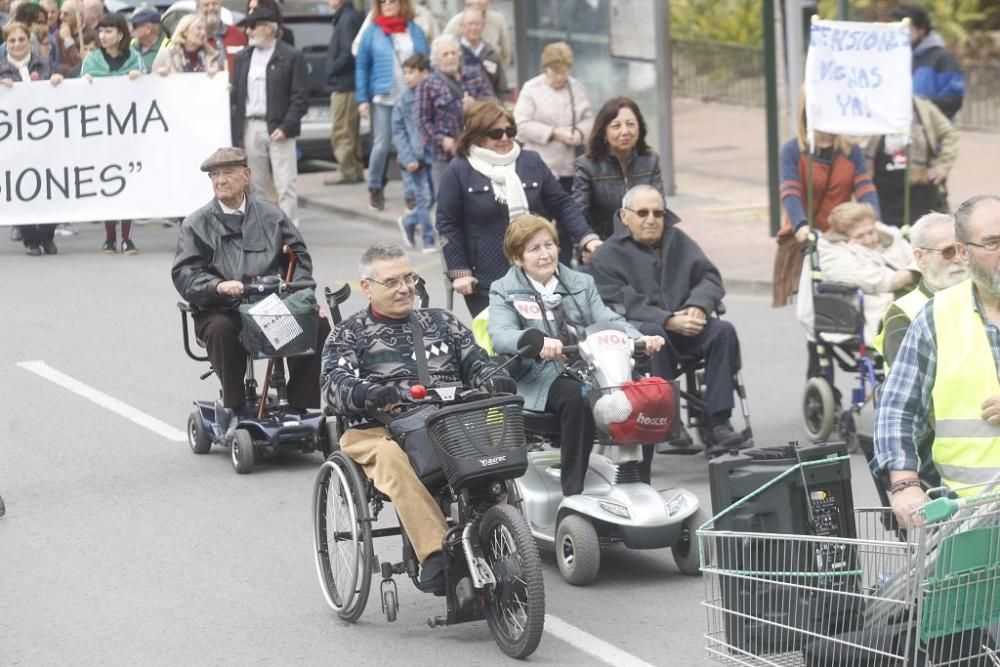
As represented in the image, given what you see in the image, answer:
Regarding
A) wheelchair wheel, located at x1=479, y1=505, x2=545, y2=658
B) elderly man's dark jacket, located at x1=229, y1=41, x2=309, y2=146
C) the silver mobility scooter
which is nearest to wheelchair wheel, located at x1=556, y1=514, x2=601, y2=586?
the silver mobility scooter

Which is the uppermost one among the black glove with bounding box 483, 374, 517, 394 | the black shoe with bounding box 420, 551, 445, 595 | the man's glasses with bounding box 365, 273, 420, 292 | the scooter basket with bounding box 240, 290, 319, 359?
the man's glasses with bounding box 365, 273, 420, 292

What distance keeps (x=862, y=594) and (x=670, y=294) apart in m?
5.11

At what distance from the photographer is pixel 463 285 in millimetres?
10219

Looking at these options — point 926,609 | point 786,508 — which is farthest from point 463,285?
point 926,609

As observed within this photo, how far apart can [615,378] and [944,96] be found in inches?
298

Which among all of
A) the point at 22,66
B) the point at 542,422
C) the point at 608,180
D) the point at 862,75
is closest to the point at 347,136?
the point at 22,66

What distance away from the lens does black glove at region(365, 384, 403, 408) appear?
719cm

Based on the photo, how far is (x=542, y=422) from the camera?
845 cm

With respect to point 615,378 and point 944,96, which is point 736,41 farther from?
point 615,378

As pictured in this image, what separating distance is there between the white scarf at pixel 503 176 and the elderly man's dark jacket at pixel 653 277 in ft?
2.58

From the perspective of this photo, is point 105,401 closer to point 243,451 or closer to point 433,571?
point 243,451

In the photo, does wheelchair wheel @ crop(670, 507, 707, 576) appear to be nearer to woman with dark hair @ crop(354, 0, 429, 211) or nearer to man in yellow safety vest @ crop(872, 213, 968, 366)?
man in yellow safety vest @ crop(872, 213, 968, 366)

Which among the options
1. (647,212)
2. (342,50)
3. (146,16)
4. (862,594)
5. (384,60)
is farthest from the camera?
(342,50)

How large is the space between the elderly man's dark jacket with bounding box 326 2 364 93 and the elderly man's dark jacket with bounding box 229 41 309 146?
9.97 feet
